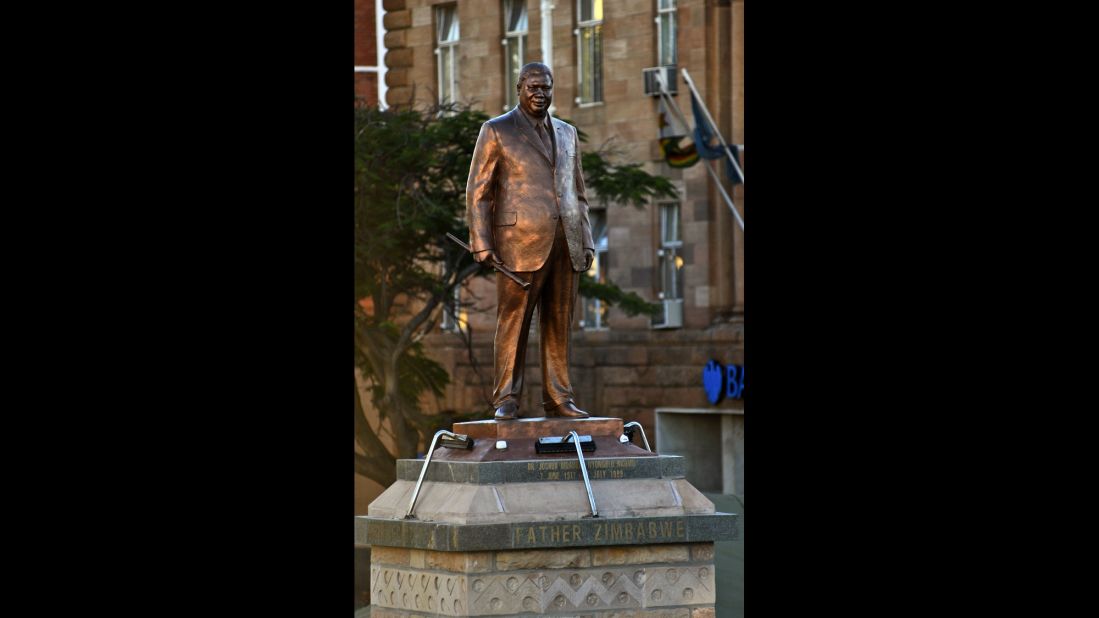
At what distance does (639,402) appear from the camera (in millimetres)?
35500

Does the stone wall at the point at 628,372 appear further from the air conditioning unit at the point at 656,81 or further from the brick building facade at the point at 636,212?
the air conditioning unit at the point at 656,81

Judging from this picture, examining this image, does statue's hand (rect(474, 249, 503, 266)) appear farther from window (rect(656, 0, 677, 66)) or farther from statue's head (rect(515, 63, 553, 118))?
window (rect(656, 0, 677, 66))

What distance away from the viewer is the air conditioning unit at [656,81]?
1369 inches

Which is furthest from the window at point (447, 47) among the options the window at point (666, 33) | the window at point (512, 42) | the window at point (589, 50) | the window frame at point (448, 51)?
the window at point (666, 33)

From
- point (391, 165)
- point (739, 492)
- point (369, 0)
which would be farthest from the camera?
point (369, 0)

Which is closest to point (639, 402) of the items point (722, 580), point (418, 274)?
point (418, 274)

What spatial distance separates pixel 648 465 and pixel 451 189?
15536 mm

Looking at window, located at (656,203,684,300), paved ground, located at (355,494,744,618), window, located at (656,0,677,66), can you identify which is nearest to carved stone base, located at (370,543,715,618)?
paved ground, located at (355,494,744,618)

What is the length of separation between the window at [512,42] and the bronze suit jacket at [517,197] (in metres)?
22.3

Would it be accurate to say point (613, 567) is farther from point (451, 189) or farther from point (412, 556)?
point (451, 189)

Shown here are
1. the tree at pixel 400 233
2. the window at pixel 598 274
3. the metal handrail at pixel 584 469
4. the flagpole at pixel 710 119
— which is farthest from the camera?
the window at pixel 598 274

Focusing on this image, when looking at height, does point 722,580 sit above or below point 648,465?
below

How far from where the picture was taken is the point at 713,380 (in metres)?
33.8

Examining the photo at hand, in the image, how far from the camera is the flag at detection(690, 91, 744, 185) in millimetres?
32844
